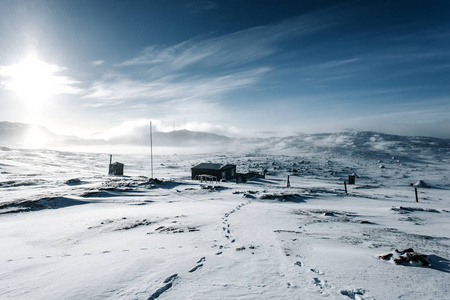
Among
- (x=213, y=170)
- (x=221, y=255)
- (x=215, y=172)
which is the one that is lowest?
(x=221, y=255)

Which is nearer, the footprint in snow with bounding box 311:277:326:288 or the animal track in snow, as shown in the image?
the animal track in snow

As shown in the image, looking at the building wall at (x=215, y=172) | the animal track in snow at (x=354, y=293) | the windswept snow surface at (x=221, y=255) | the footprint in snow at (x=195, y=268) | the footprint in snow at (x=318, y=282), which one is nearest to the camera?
the animal track in snow at (x=354, y=293)

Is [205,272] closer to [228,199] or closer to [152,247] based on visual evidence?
[152,247]

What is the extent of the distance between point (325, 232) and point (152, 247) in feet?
22.7

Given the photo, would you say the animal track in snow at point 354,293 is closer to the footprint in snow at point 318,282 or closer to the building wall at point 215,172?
the footprint in snow at point 318,282

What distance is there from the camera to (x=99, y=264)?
6391 mm

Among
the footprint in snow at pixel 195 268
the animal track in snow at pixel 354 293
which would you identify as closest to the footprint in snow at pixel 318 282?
the animal track in snow at pixel 354 293

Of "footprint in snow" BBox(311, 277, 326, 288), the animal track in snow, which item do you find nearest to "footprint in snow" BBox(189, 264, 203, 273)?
"footprint in snow" BBox(311, 277, 326, 288)

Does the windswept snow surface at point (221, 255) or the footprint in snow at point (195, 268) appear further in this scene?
the footprint in snow at point (195, 268)

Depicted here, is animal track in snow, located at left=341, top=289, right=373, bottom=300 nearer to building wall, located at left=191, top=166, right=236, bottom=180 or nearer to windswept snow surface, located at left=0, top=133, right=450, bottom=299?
windswept snow surface, located at left=0, top=133, right=450, bottom=299

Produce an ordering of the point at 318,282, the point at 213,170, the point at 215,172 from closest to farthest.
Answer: the point at 318,282
the point at 215,172
the point at 213,170

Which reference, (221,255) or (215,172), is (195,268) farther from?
(215,172)

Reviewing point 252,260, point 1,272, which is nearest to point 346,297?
point 252,260

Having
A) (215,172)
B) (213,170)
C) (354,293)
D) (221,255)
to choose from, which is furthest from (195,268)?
(213,170)
